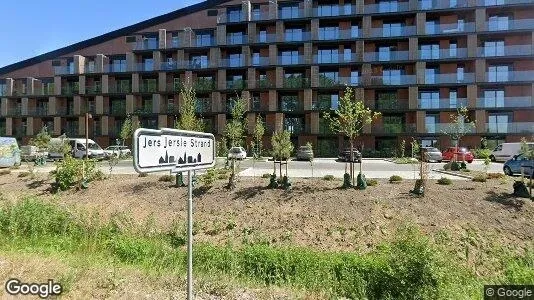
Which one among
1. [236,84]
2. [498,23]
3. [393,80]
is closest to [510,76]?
[498,23]

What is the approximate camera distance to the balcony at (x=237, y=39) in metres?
46.1

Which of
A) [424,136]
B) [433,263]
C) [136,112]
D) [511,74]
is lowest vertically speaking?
[433,263]

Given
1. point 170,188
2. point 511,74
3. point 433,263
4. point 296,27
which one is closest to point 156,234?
point 170,188

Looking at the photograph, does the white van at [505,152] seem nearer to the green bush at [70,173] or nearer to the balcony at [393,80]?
the balcony at [393,80]

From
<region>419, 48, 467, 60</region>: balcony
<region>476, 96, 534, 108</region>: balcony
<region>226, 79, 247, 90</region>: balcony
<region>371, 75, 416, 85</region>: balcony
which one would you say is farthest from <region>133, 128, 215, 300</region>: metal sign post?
<region>476, 96, 534, 108</region>: balcony

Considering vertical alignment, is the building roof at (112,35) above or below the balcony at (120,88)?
above

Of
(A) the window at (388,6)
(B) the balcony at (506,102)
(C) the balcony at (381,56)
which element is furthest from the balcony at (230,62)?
(B) the balcony at (506,102)

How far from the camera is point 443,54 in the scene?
41.0 metres

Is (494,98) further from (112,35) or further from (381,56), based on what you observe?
(112,35)

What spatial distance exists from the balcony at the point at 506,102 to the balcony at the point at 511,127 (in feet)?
6.75

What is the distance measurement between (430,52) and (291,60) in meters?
16.5

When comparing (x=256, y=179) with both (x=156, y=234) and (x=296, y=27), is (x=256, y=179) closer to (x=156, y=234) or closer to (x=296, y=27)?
(x=156, y=234)

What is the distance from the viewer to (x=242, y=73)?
4684 cm

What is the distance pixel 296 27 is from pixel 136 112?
79.8 feet
